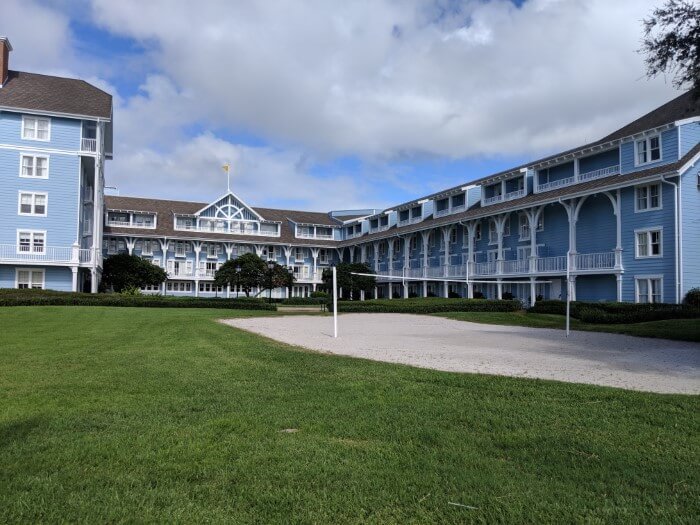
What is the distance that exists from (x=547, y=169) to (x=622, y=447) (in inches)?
1378

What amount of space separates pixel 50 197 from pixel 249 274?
15.8 metres

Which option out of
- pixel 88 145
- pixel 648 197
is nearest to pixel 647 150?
pixel 648 197

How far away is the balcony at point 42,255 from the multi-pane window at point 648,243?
32412 millimetres

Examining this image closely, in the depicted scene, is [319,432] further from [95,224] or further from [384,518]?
[95,224]

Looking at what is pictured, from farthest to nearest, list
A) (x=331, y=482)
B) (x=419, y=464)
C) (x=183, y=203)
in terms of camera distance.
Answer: (x=183, y=203) < (x=419, y=464) < (x=331, y=482)

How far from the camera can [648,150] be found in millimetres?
30141

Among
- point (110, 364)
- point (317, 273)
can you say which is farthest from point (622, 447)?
point (317, 273)

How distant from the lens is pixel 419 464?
14.7 feet

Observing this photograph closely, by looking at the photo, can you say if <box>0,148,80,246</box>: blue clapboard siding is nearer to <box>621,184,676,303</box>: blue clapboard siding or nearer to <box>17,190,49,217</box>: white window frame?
<box>17,190,49,217</box>: white window frame

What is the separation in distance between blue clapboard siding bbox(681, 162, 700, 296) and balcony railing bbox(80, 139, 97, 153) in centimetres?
3478

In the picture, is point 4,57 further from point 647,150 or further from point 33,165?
point 647,150

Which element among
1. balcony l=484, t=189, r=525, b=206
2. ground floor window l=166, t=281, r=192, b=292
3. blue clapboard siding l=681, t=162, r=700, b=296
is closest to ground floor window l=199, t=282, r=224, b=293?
ground floor window l=166, t=281, r=192, b=292

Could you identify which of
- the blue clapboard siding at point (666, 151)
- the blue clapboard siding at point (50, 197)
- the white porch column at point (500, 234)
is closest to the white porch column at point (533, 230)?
the white porch column at point (500, 234)

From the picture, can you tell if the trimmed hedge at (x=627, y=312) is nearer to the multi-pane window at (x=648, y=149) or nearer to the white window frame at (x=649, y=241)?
the white window frame at (x=649, y=241)
